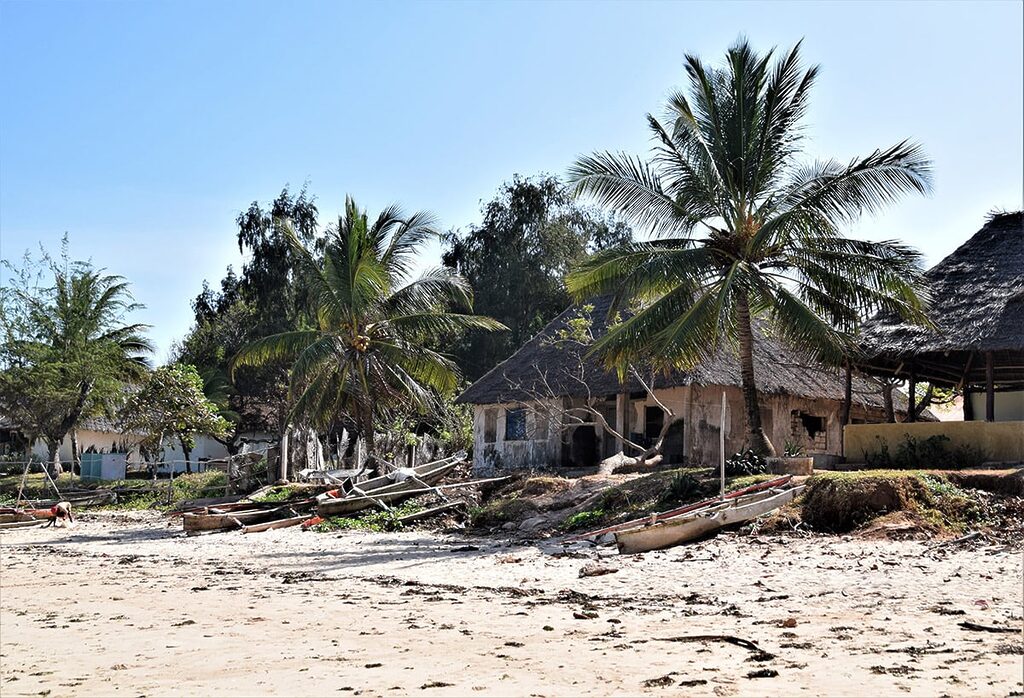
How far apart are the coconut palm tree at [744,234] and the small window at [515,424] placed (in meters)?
9.05

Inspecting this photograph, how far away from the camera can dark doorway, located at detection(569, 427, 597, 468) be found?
25.2 m

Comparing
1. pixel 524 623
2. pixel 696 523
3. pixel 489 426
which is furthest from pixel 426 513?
pixel 524 623

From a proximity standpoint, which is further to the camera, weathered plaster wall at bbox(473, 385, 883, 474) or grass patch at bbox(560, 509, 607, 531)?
weathered plaster wall at bbox(473, 385, 883, 474)

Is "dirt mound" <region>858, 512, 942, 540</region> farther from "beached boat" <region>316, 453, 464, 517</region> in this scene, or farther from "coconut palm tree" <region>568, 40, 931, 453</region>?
"beached boat" <region>316, 453, 464, 517</region>

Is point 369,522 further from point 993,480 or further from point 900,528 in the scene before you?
point 993,480

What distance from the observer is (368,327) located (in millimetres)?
23703

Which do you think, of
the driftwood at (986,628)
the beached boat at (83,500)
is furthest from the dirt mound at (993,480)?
the beached boat at (83,500)

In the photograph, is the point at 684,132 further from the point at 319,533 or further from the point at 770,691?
the point at 770,691

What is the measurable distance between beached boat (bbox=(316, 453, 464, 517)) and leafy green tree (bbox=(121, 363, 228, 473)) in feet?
36.6

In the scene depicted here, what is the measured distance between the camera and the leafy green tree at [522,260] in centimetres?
3803

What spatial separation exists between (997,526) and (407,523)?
33.5 ft

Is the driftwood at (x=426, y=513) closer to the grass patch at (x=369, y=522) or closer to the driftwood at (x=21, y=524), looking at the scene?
the grass patch at (x=369, y=522)

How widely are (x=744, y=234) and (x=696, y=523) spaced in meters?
5.90

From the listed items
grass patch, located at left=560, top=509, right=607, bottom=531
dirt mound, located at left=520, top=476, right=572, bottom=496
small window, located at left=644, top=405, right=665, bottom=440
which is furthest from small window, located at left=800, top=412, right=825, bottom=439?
grass patch, located at left=560, top=509, right=607, bottom=531
